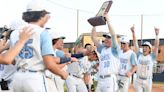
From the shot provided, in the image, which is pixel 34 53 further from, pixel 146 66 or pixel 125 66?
pixel 146 66

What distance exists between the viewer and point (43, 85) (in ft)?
18.6

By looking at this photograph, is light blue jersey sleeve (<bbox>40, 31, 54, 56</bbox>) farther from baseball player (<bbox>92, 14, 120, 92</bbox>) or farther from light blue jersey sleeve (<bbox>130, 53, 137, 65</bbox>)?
light blue jersey sleeve (<bbox>130, 53, 137, 65</bbox>)

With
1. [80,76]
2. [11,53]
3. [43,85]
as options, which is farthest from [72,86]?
[11,53]

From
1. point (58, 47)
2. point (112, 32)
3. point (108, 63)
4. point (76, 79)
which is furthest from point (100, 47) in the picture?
point (58, 47)

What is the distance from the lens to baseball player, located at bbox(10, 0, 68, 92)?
5.54 m

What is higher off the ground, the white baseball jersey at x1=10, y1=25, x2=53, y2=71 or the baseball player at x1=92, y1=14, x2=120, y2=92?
the white baseball jersey at x1=10, y1=25, x2=53, y2=71

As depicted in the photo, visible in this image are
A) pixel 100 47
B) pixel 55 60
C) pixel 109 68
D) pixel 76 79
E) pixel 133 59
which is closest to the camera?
pixel 55 60

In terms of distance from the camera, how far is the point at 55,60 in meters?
Result: 6.08

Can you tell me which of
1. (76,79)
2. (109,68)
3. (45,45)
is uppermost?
(45,45)

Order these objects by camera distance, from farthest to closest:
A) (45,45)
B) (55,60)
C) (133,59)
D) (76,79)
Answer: (133,59) < (76,79) < (55,60) < (45,45)

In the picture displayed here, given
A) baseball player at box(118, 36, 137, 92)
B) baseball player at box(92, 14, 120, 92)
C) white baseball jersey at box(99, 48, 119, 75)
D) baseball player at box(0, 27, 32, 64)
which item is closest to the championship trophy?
baseball player at box(92, 14, 120, 92)

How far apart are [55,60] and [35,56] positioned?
544 millimetres

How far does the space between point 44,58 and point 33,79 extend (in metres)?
0.32

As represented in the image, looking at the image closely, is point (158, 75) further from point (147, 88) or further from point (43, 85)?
point (43, 85)
